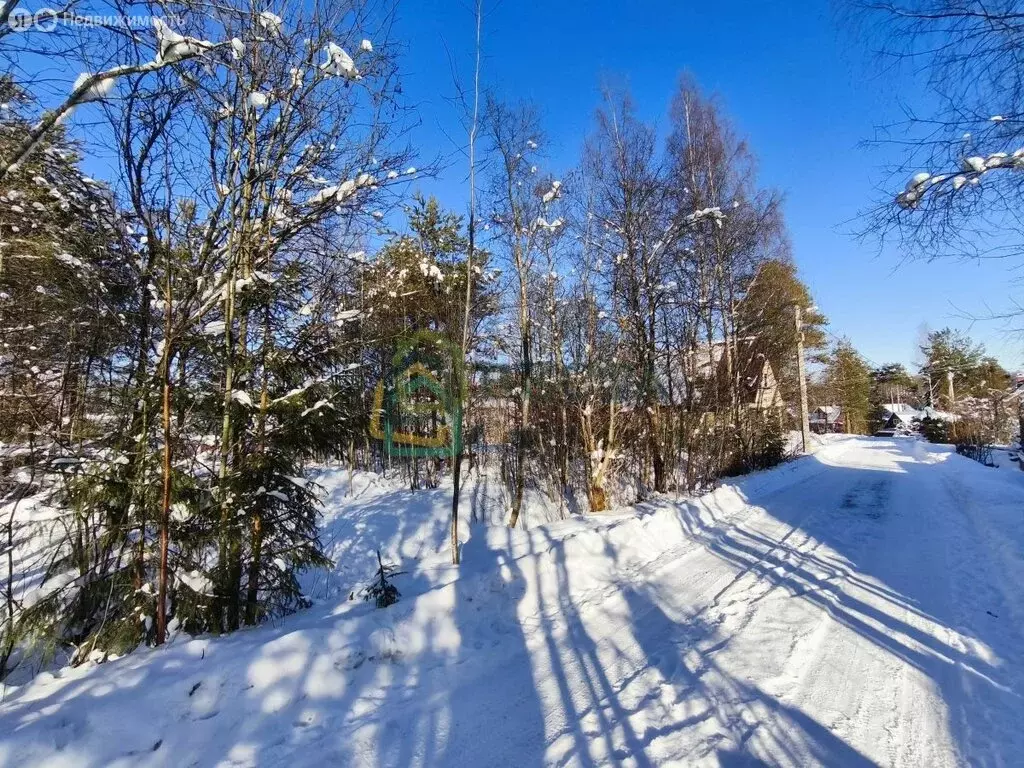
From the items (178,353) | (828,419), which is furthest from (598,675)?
(828,419)

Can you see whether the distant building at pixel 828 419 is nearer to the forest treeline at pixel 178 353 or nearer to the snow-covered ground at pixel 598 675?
the snow-covered ground at pixel 598 675

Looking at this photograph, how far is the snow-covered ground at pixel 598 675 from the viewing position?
2479 mm

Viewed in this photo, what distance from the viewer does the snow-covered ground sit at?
248cm

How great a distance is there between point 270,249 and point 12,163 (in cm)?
248

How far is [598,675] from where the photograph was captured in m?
Answer: 3.24

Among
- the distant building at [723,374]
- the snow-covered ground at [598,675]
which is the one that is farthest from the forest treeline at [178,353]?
the distant building at [723,374]
